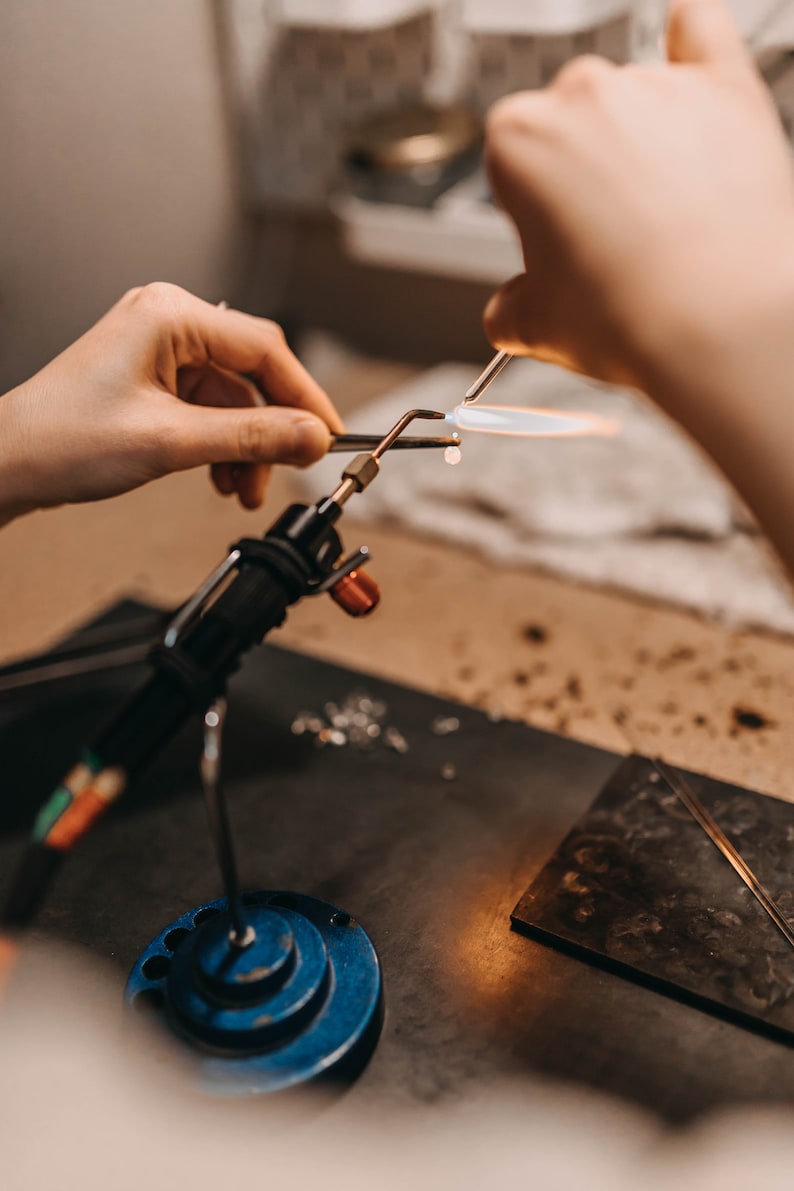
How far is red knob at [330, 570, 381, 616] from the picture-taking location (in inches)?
21.0

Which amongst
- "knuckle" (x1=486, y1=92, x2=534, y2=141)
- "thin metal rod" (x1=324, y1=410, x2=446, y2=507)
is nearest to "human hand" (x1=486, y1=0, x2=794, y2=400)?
"knuckle" (x1=486, y1=92, x2=534, y2=141)

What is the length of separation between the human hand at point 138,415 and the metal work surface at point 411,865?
0.74 feet

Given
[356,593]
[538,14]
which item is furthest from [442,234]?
[356,593]

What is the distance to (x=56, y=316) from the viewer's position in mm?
847

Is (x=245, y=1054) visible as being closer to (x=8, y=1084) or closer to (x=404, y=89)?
(x=8, y=1084)

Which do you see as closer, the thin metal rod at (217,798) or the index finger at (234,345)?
the thin metal rod at (217,798)

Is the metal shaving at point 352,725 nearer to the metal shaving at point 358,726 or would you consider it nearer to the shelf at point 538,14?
the metal shaving at point 358,726

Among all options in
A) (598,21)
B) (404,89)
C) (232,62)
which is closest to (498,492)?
(598,21)

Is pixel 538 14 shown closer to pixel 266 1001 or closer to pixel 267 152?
pixel 267 152

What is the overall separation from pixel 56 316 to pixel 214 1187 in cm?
70

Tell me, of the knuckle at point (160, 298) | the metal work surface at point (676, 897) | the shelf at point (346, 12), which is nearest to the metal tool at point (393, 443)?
the knuckle at point (160, 298)

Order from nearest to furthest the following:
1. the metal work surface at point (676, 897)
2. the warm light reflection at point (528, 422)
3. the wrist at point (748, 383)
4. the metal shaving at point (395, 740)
Answer: the wrist at point (748, 383), the metal work surface at point (676, 897), the warm light reflection at point (528, 422), the metal shaving at point (395, 740)

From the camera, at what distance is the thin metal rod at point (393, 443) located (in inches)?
23.8

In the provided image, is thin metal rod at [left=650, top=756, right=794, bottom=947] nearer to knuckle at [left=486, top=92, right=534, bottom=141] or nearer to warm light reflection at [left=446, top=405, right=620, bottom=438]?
warm light reflection at [left=446, top=405, right=620, bottom=438]
